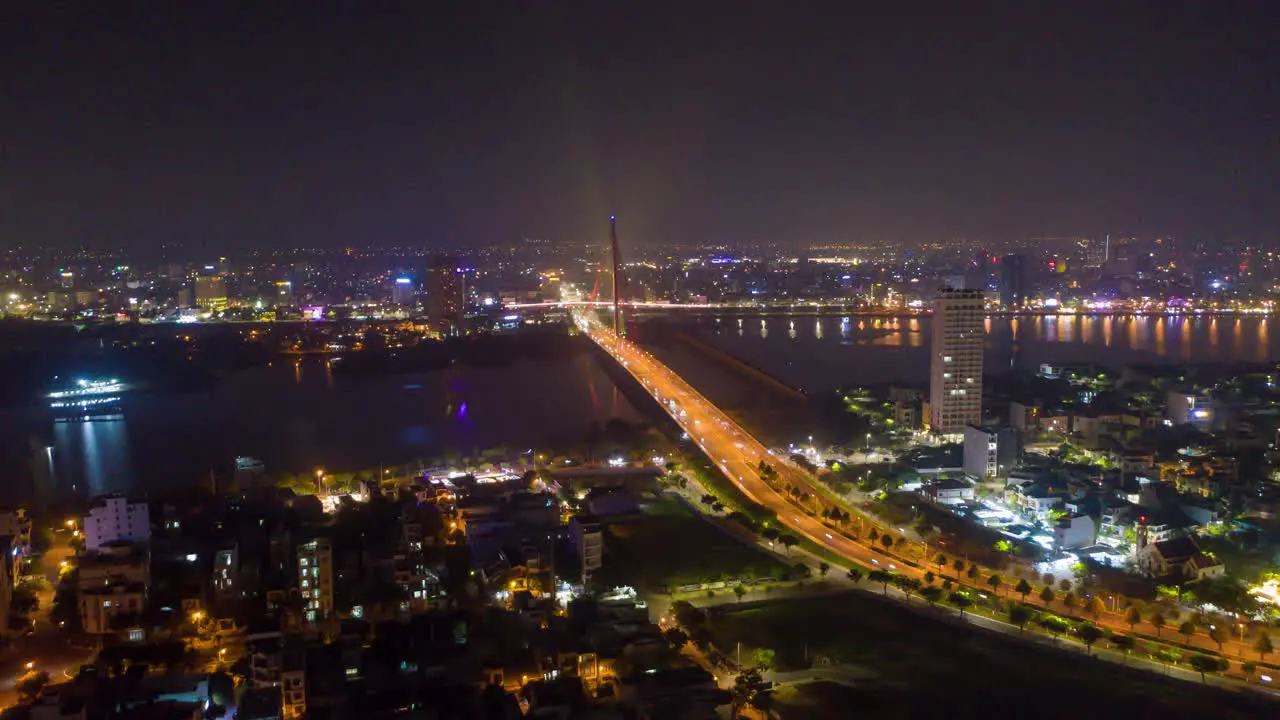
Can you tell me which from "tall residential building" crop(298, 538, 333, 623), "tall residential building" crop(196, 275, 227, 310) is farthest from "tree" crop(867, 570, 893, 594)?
"tall residential building" crop(196, 275, 227, 310)

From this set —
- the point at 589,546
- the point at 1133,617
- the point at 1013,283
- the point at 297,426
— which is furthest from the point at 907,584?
the point at 1013,283

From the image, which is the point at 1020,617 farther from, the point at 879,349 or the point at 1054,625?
the point at 879,349

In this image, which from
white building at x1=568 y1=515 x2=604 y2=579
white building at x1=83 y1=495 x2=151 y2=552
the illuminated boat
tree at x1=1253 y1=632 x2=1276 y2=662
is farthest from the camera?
the illuminated boat

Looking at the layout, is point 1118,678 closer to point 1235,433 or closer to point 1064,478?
point 1064,478

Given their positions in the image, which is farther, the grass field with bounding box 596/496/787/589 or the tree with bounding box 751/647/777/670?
the grass field with bounding box 596/496/787/589

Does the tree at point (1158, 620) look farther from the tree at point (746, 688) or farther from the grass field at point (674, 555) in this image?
the tree at point (746, 688)

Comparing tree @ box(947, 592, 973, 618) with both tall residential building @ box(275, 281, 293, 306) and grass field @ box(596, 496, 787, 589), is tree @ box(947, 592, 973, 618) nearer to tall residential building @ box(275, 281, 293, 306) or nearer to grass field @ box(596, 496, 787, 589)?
grass field @ box(596, 496, 787, 589)

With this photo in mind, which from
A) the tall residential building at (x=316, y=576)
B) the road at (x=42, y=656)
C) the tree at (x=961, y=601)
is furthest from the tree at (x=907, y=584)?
the road at (x=42, y=656)
